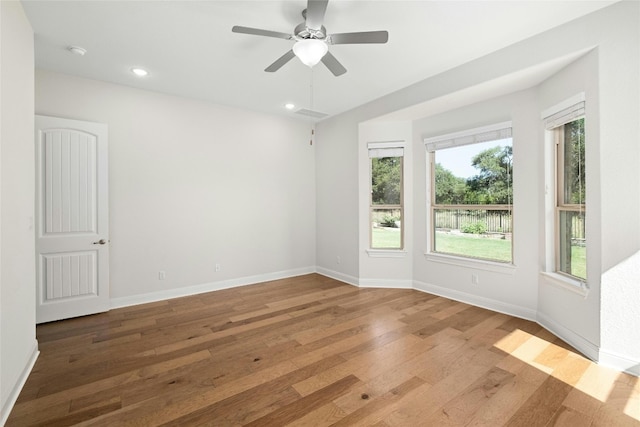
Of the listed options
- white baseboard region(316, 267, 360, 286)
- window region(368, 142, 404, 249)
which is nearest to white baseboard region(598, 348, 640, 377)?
window region(368, 142, 404, 249)

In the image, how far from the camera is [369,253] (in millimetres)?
4848

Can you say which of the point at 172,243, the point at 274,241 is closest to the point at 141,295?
the point at 172,243

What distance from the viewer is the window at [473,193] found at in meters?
3.71

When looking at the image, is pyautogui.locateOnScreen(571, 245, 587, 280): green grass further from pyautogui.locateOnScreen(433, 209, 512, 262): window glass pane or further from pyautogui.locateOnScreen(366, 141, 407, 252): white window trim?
pyautogui.locateOnScreen(366, 141, 407, 252): white window trim

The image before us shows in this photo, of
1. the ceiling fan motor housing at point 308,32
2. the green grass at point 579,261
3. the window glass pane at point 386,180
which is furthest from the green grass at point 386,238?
the ceiling fan motor housing at point 308,32

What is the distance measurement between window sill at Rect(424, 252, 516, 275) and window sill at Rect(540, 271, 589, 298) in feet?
1.22

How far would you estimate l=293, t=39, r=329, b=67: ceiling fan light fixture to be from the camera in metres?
2.34

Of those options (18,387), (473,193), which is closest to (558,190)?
(473,193)

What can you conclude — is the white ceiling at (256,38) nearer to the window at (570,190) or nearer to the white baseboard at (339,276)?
the window at (570,190)

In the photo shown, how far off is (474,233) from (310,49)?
3179 mm

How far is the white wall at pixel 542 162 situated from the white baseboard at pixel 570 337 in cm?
1

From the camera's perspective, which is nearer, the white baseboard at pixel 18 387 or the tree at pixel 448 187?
the white baseboard at pixel 18 387

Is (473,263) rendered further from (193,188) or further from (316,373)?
(193,188)

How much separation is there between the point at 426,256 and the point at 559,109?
7.90 ft
